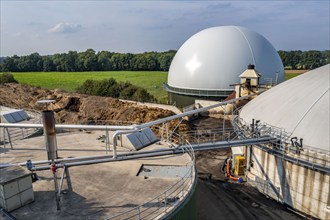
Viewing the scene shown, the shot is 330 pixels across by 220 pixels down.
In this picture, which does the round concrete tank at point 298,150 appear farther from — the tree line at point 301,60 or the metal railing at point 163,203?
the tree line at point 301,60

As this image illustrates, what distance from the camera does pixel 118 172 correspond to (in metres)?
19.0

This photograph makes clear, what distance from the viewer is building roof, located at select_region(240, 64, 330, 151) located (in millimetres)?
21000

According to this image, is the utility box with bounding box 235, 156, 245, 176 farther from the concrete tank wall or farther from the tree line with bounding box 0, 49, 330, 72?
the tree line with bounding box 0, 49, 330, 72

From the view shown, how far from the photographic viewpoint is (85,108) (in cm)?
4944

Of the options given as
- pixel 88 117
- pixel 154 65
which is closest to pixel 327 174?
pixel 88 117

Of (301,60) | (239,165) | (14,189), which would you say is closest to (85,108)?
(239,165)

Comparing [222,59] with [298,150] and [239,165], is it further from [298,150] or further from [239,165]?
[298,150]

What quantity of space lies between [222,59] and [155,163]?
125ft

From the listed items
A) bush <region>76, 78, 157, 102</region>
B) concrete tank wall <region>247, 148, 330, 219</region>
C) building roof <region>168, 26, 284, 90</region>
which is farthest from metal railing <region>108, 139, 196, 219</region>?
bush <region>76, 78, 157, 102</region>

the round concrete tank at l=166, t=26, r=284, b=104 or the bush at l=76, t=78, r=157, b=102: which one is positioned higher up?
the round concrete tank at l=166, t=26, r=284, b=104

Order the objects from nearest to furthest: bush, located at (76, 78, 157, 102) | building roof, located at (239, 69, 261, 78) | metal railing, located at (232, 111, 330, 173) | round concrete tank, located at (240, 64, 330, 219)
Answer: metal railing, located at (232, 111, 330, 173)
round concrete tank, located at (240, 64, 330, 219)
building roof, located at (239, 69, 261, 78)
bush, located at (76, 78, 157, 102)

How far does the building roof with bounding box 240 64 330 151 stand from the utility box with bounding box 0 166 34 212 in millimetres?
18556

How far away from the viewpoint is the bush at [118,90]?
207 feet

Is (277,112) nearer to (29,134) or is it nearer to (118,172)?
(118,172)
